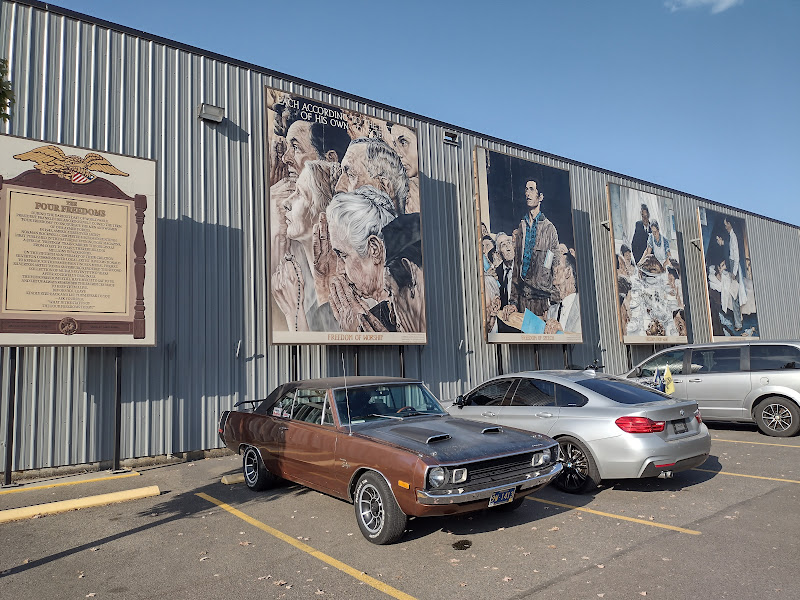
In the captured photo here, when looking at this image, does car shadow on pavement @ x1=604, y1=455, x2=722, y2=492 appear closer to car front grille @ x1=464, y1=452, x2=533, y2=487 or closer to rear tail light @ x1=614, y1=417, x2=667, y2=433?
rear tail light @ x1=614, y1=417, x2=667, y2=433

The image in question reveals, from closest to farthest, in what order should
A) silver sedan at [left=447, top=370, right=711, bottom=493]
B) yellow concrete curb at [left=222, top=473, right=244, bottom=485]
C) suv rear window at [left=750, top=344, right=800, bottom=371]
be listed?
silver sedan at [left=447, top=370, right=711, bottom=493], yellow concrete curb at [left=222, top=473, right=244, bottom=485], suv rear window at [left=750, top=344, right=800, bottom=371]

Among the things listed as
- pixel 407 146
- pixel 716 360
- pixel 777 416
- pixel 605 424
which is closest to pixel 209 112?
pixel 407 146

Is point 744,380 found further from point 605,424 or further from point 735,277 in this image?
point 735,277

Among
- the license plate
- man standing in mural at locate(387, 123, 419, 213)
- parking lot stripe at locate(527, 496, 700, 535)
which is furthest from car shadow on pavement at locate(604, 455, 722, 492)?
man standing in mural at locate(387, 123, 419, 213)

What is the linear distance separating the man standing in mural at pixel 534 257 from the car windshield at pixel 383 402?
31.4 ft

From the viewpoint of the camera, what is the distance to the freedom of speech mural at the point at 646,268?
20.0 meters

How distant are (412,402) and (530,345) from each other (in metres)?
11.4

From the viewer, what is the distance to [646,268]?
20953 millimetres

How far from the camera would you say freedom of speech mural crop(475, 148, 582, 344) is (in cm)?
1620

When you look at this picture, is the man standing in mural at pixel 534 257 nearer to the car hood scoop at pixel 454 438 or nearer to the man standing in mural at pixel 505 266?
the man standing in mural at pixel 505 266

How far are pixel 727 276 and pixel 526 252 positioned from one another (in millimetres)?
12423

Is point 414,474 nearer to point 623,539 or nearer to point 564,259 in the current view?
point 623,539

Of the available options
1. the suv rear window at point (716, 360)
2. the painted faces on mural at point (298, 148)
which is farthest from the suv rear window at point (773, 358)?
the painted faces on mural at point (298, 148)

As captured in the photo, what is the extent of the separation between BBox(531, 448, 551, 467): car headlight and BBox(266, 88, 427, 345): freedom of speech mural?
7243 millimetres
